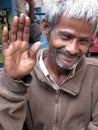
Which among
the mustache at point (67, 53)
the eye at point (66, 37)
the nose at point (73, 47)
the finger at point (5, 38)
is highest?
the finger at point (5, 38)

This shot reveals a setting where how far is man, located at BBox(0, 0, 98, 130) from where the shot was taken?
1.54m

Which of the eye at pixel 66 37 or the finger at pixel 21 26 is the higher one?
the finger at pixel 21 26

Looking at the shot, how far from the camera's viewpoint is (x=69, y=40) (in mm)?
1729

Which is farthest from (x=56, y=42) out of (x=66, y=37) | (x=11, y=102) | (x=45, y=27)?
(x=11, y=102)

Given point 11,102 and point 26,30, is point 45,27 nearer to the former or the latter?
point 26,30

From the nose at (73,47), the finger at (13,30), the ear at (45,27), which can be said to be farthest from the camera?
the ear at (45,27)

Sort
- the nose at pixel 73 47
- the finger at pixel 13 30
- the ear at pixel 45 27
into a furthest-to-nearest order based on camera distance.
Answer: the ear at pixel 45 27 < the nose at pixel 73 47 < the finger at pixel 13 30

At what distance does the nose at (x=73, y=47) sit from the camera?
1694 mm

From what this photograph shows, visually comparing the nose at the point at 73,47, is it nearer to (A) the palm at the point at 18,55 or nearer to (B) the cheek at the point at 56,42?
(B) the cheek at the point at 56,42

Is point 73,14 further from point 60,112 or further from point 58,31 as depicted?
point 60,112

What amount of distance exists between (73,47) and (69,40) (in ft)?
0.16

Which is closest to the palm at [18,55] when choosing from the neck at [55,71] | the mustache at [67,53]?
the mustache at [67,53]

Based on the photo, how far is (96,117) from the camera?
1.87 meters

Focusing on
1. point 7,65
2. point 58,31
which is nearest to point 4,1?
point 58,31
